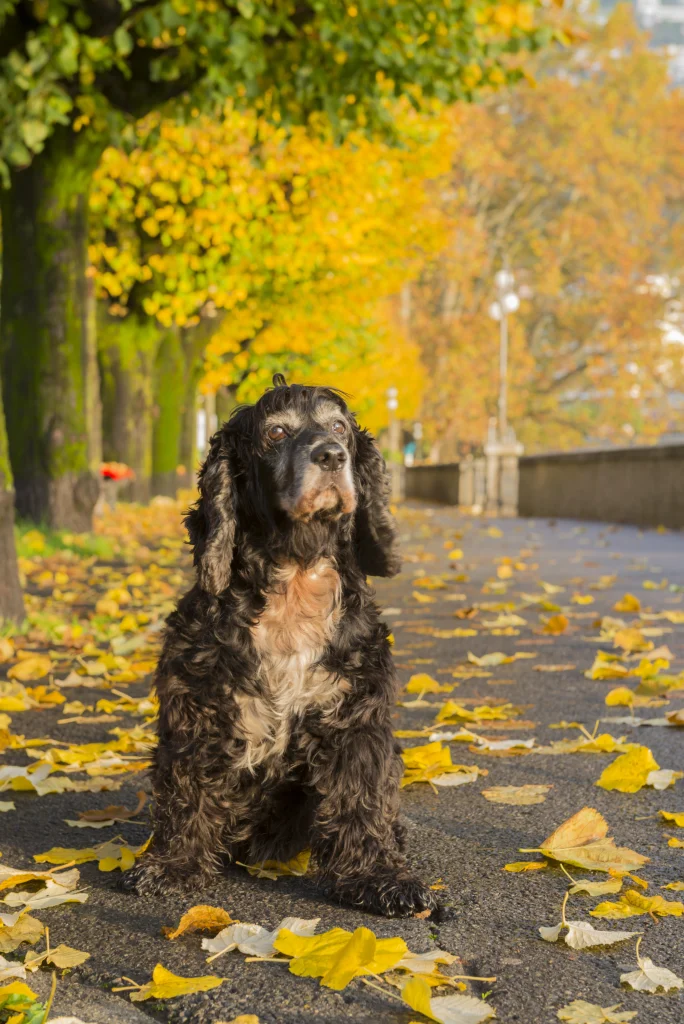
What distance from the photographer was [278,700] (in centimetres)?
350

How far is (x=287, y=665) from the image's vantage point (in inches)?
139

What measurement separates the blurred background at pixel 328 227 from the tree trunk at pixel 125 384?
0.06 metres

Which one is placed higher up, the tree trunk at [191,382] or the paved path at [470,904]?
the tree trunk at [191,382]

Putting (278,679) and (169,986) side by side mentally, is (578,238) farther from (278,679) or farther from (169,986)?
(169,986)

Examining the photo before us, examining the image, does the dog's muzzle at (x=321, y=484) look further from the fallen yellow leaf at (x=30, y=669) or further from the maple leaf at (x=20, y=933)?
the fallen yellow leaf at (x=30, y=669)

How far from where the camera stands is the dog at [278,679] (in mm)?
3500

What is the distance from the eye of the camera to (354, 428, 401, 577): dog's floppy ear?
3.78 m

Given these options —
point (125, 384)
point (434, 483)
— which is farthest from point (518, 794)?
point (434, 483)

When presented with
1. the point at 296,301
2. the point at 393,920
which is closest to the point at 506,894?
the point at 393,920

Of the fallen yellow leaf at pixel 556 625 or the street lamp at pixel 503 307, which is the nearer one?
the fallen yellow leaf at pixel 556 625

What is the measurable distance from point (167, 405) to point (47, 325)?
44.8 feet

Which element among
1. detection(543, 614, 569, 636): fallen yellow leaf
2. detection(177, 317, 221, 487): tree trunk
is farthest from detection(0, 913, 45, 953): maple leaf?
detection(177, 317, 221, 487): tree trunk

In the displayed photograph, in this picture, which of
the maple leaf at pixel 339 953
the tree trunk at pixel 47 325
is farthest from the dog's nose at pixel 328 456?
the tree trunk at pixel 47 325

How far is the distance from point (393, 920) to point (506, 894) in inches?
13.9
